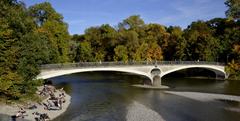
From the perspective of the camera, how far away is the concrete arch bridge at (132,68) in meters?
48.4

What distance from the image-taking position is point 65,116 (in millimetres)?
33125

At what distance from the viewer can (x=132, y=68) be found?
59.3 metres

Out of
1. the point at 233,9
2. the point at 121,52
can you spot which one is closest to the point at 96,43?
the point at 121,52

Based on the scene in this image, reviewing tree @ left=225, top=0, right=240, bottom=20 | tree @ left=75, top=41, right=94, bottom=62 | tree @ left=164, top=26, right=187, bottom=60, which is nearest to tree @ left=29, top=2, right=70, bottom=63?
tree @ left=75, top=41, right=94, bottom=62

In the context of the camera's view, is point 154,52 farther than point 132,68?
Yes

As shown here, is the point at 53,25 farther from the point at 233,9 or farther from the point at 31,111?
the point at 233,9

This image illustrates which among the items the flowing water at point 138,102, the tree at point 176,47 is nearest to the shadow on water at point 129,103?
the flowing water at point 138,102

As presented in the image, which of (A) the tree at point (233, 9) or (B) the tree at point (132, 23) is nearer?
(A) the tree at point (233, 9)

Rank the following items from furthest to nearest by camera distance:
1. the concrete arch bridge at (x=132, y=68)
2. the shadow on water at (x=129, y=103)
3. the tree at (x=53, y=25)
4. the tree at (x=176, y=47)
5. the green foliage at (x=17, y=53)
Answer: the tree at (x=176, y=47) < the tree at (x=53, y=25) < the concrete arch bridge at (x=132, y=68) < the shadow on water at (x=129, y=103) < the green foliage at (x=17, y=53)

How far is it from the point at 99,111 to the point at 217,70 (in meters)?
46.2

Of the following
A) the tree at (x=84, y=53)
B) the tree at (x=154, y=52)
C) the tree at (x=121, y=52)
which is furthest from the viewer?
the tree at (x=84, y=53)

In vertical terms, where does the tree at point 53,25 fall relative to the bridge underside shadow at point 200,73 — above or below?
above

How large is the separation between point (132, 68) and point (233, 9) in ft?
99.3

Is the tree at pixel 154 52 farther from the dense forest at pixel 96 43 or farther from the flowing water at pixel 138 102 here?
the flowing water at pixel 138 102
